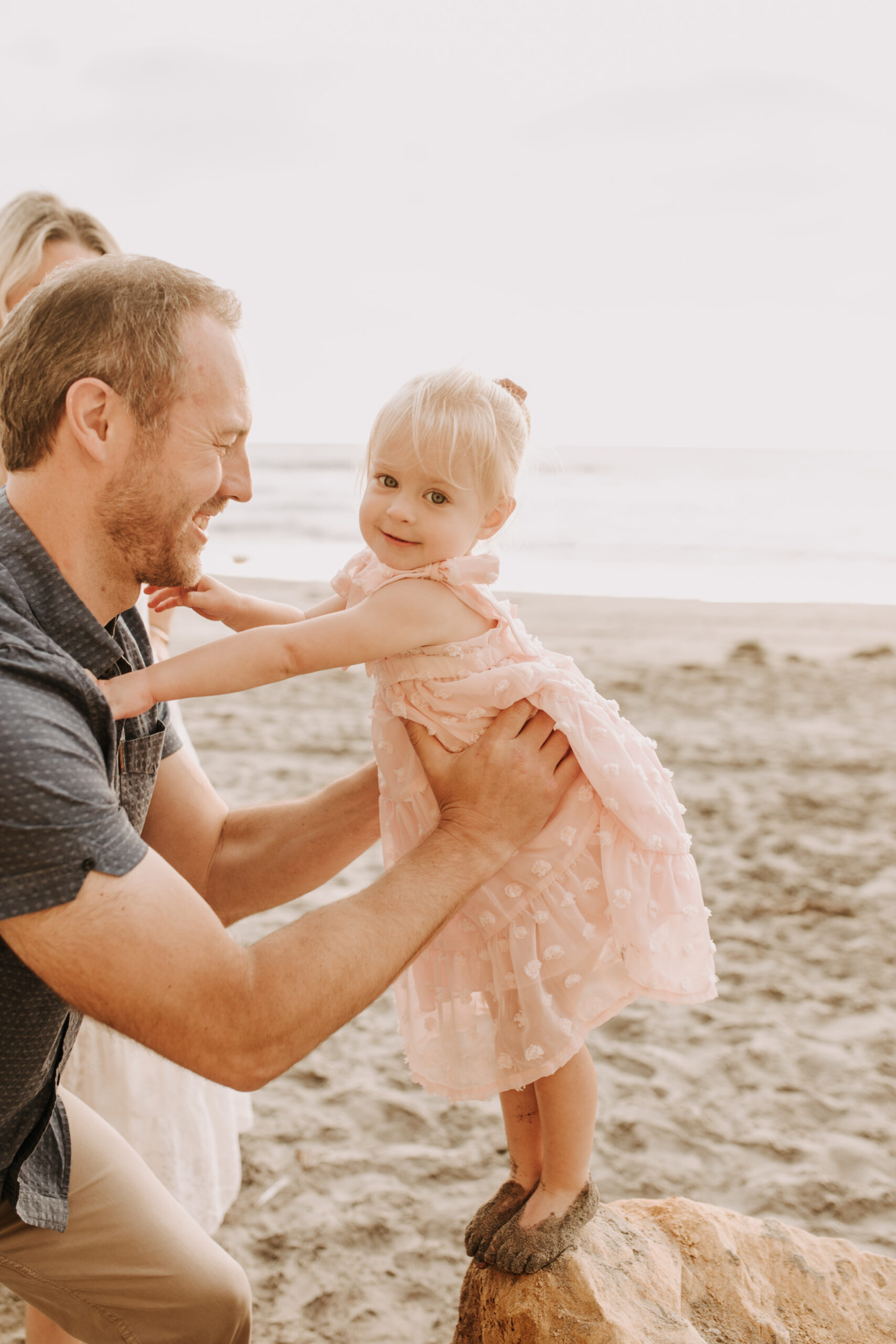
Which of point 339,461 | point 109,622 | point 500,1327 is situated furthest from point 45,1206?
point 339,461

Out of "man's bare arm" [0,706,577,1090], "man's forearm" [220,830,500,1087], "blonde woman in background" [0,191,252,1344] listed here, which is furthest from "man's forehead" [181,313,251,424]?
"blonde woman in background" [0,191,252,1344]

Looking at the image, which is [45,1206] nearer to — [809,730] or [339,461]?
[809,730]

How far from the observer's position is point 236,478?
2.01 metres

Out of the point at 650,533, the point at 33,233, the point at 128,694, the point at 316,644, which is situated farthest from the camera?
the point at 650,533

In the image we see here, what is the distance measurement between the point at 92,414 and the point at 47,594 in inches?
12.4

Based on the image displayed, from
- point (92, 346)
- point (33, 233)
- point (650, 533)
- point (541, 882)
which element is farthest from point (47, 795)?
point (650, 533)

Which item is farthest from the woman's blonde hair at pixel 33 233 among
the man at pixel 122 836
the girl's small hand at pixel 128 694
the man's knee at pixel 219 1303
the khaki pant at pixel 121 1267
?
the man's knee at pixel 219 1303

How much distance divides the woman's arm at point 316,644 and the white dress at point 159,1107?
0.95 m

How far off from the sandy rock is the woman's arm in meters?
1.34

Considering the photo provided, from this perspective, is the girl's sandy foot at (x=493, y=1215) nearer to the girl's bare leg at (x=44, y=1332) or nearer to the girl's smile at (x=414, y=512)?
the girl's bare leg at (x=44, y=1332)

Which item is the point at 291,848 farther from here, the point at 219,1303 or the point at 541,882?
the point at 219,1303

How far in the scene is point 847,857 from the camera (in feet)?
17.6

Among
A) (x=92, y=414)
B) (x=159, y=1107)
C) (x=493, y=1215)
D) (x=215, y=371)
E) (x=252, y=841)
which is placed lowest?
(x=159, y=1107)

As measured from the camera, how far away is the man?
4.57ft
